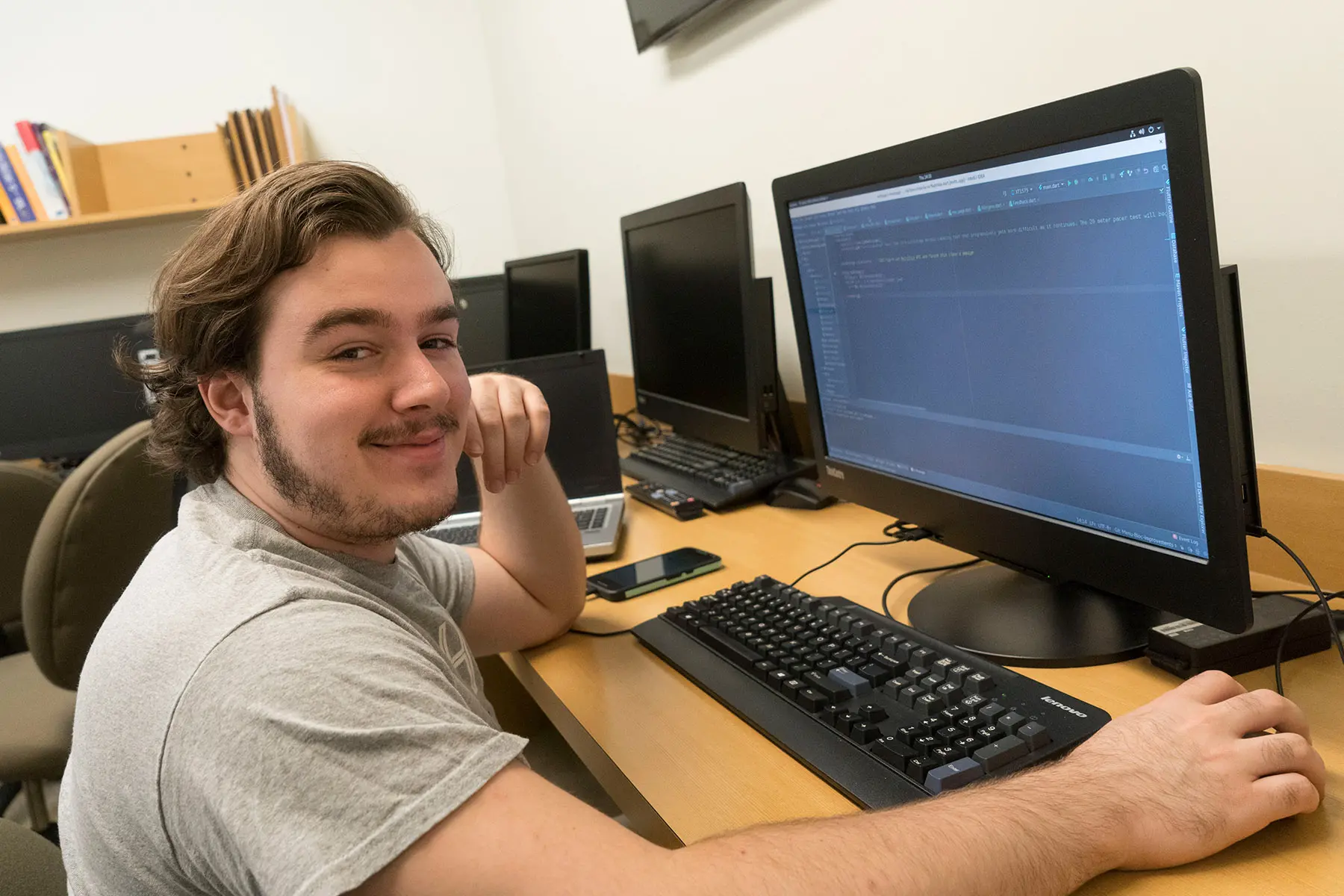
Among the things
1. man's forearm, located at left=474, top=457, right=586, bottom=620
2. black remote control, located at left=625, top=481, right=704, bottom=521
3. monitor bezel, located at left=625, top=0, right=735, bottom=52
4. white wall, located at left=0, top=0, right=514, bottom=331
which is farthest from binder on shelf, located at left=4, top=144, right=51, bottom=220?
man's forearm, located at left=474, top=457, right=586, bottom=620

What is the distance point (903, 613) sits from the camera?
104 centimetres

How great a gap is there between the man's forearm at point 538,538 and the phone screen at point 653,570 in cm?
7

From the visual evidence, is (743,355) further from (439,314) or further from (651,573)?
(439,314)

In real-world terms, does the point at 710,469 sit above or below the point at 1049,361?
below

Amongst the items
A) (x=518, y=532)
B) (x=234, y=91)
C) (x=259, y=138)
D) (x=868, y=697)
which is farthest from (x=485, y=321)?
(x=868, y=697)

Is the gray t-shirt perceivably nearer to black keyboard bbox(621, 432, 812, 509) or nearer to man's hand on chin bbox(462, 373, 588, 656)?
man's hand on chin bbox(462, 373, 588, 656)

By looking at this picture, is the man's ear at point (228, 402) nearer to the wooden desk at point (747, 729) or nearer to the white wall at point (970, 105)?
the wooden desk at point (747, 729)

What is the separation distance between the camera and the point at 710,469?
1655mm

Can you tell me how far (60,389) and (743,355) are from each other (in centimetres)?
216

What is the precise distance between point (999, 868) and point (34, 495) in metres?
2.02

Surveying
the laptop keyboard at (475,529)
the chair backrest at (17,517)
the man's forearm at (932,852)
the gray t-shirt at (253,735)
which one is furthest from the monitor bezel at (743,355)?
the chair backrest at (17,517)

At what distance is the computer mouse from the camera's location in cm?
147

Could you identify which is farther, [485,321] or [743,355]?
[485,321]

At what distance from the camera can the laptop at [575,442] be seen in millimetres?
1569
